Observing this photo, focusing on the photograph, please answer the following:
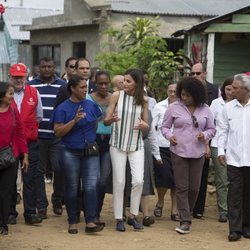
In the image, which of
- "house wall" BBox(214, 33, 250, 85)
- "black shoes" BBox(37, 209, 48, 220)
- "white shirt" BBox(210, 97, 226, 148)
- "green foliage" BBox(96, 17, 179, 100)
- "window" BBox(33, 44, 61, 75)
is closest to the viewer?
"black shoes" BBox(37, 209, 48, 220)

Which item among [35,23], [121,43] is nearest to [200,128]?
[121,43]

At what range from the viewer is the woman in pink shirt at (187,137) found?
830 cm

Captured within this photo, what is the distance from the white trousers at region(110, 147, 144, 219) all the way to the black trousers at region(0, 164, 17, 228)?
48.3 inches

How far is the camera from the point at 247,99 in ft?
26.5

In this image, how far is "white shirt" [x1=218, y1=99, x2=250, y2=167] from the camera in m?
7.95

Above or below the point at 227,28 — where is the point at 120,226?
below

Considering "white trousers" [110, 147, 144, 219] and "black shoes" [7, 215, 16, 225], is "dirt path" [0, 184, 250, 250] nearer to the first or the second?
"black shoes" [7, 215, 16, 225]

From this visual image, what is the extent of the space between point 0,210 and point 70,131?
47.8 inches

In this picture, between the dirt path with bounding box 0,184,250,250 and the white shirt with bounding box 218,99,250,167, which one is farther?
the white shirt with bounding box 218,99,250,167

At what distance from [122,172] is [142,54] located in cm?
793

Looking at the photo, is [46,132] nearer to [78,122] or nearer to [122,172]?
[78,122]

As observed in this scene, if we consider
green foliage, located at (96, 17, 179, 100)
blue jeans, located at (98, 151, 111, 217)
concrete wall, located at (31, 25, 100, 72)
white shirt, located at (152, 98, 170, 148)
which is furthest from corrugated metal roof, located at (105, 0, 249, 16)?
blue jeans, located at (98, 151, 111, 217)

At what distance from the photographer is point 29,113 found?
28.1 feet

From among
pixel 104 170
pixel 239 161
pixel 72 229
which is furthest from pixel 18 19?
pixel 239 161
